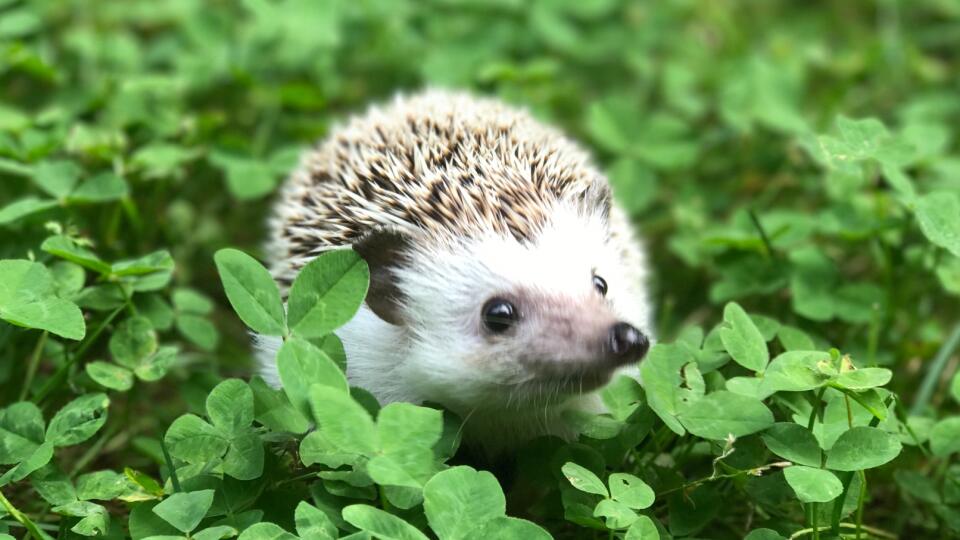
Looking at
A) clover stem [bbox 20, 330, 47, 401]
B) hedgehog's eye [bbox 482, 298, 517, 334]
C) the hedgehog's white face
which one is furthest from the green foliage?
hedgehog's eye [bbox 482, 298, 517, 334]

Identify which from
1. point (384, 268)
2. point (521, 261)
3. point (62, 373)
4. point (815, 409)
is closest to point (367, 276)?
point (384, 268)

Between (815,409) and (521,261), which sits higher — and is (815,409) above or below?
below

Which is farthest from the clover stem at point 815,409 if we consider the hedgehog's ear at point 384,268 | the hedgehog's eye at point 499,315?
the hedgehog's ear at point 384,268

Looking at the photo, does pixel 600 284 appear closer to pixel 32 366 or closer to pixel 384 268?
pixel 384 268

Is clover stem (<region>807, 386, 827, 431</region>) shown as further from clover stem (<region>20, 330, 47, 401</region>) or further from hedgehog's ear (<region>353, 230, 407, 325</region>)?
clover stem (<region>20, 330, 47, 401</region>)

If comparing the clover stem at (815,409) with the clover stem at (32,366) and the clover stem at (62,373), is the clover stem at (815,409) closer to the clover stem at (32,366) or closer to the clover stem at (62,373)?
the clover stem at (62,373)
